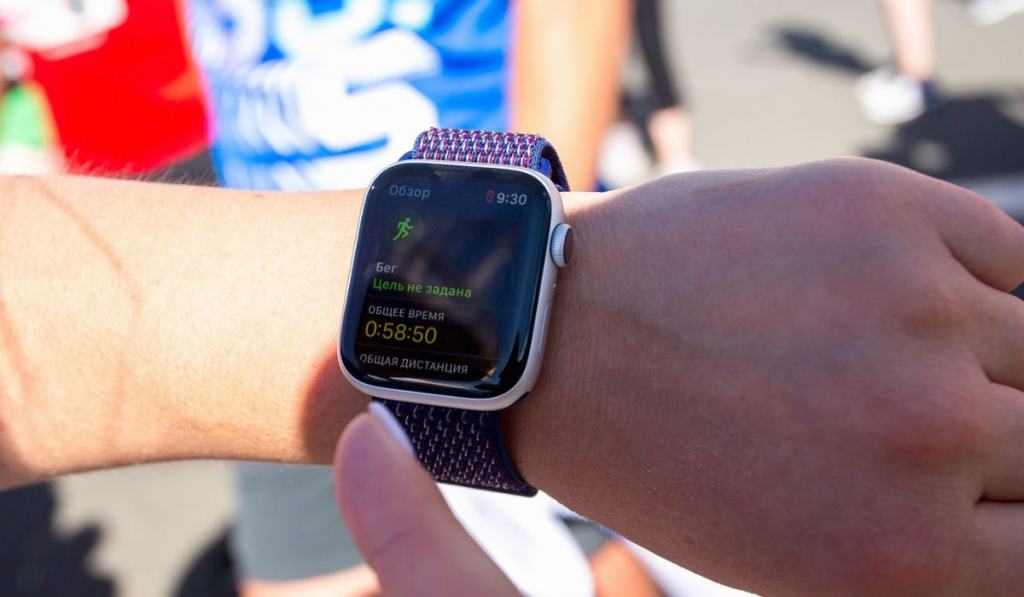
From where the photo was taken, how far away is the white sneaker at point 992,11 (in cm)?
498

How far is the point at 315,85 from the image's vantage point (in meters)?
1.79

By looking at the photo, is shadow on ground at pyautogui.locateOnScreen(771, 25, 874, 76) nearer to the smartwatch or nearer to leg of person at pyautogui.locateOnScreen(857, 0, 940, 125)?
leg of person at pyautogui.locateOnScreen(857, 0, 940, 125)

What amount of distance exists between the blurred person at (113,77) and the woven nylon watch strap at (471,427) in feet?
6.68

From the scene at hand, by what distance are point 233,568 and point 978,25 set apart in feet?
16.0

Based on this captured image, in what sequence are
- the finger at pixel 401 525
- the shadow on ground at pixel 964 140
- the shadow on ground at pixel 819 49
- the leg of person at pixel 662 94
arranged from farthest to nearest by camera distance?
the shadow on ground at pixel 819 49 → the leg of person at pixel 662 94 → the shadow on ground at pixel 964 140 → the finger at pixel 401 525

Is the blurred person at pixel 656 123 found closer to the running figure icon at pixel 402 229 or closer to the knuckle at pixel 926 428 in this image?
the running figure icon at pixel 402 229

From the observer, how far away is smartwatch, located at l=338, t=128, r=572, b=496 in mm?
1016

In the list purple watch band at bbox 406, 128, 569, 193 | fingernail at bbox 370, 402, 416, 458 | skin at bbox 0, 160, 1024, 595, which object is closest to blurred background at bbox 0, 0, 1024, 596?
skin at bbox 0, 160, 1024, 595

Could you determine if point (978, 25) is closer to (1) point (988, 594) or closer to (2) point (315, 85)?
(2) point (315, 85)

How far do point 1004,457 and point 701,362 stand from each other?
32 centimetres

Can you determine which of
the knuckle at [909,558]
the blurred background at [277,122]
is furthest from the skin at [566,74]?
the knuckle at [909,558]

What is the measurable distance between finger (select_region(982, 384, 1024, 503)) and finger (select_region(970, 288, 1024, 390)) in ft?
0.17

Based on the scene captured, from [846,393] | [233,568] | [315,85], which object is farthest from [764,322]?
[233,568]

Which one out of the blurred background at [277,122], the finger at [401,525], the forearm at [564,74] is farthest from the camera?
the blurred background at [277,122]
